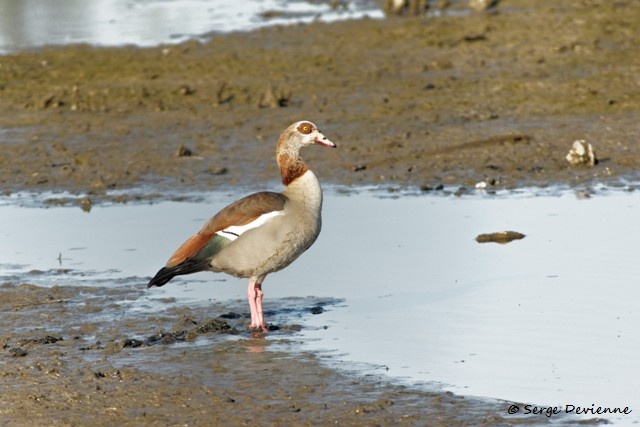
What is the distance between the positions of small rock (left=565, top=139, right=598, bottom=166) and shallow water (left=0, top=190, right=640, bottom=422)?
97cm

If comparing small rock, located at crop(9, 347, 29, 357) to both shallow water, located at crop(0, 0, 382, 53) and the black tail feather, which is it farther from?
shallow water, located at crop(0, 0, 382, 53)

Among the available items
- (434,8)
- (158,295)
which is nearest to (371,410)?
(158,295)

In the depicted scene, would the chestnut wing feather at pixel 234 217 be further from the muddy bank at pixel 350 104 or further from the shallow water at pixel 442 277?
the muddy bank at pixel 350 104

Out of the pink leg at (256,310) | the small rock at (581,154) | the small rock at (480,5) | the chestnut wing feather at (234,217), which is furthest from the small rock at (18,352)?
the small rock at (480,5)

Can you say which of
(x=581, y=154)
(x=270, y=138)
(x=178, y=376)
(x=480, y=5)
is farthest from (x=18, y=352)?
(x=480, y=5)

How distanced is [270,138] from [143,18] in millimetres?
11764

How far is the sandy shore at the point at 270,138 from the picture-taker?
7.47 metres

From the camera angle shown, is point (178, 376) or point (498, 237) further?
point (498, 237)

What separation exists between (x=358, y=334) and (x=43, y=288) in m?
2.62

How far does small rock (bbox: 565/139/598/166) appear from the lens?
1352cm

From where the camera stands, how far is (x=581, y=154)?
1351 cm

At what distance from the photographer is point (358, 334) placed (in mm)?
8680

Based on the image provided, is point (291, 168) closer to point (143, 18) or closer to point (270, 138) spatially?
point (270, 138)

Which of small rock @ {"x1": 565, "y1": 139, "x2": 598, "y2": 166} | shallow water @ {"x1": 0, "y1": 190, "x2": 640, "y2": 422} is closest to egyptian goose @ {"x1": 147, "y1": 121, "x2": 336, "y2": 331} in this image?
shallow water @ {"x1": 0, "y1": 190, "x2": 640, "y2": 422}
